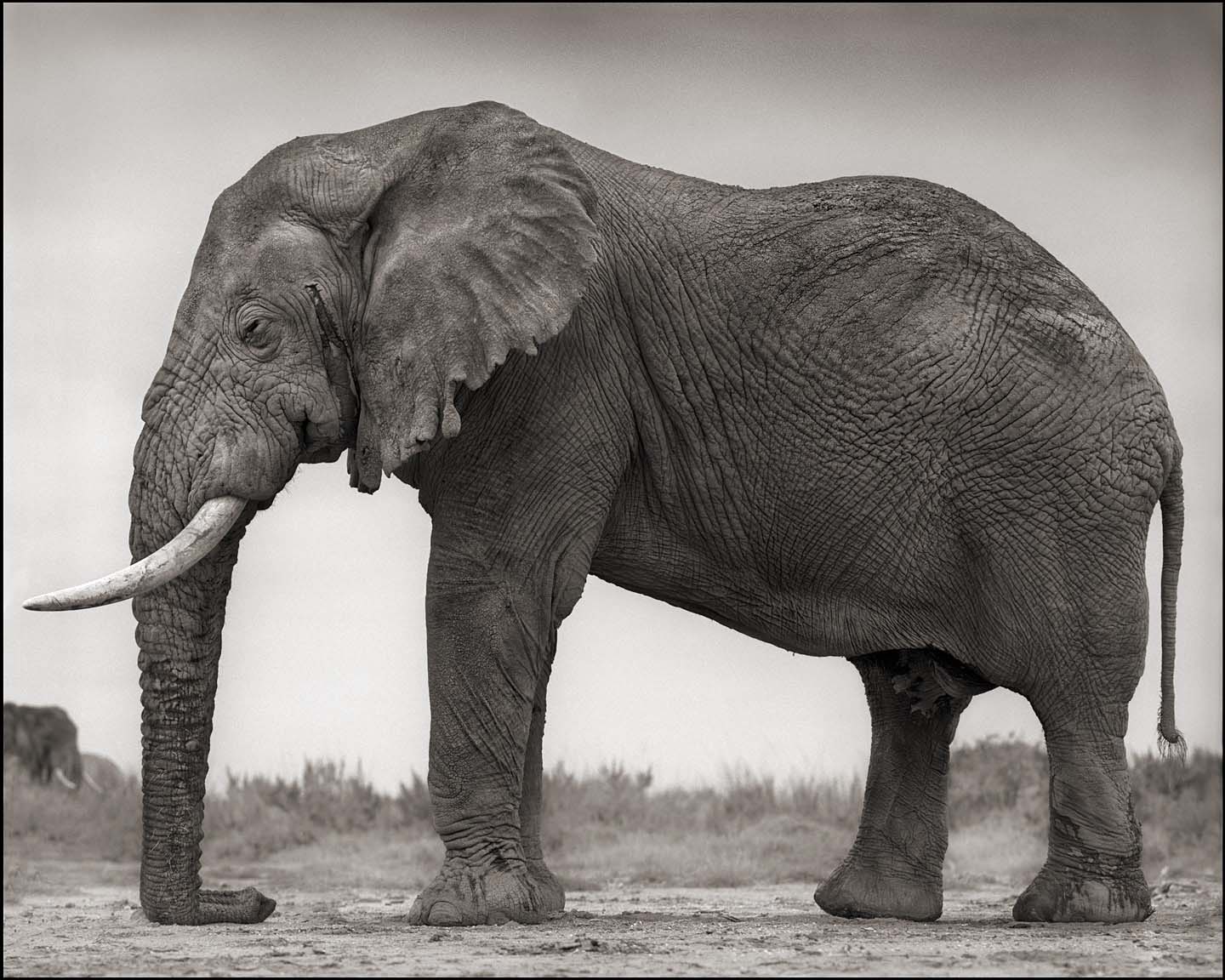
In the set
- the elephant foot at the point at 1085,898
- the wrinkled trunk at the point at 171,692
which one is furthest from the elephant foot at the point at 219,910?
the elephant foot at the point at 1085,898

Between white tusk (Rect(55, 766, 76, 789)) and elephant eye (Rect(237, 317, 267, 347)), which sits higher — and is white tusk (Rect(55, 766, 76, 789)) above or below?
below

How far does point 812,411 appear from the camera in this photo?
33.1 ft

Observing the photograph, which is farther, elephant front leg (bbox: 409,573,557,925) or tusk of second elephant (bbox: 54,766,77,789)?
tusk of second elephant (bbox: 54,766,77,789)

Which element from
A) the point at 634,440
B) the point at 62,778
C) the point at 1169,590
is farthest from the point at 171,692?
the point at 62,778

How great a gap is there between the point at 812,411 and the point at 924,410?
0.49 m

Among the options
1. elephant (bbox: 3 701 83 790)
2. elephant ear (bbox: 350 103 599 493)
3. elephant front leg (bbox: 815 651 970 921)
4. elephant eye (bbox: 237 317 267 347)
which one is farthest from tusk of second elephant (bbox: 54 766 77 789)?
elephant eye (bbox: 237 317 267 347)

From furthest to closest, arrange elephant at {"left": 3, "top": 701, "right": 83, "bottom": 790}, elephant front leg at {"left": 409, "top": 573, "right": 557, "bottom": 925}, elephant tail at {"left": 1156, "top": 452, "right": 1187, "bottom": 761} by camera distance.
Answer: elephant at {"left": 3, "top": 701, "right": 83, "bottom": 790} → elephant tail at {"left": 1156, "top": 452, "right": 1187, "bottom": 761} → elephant front leg at {"left": 409, "top": 573, "right": 557, "bottom": 925}

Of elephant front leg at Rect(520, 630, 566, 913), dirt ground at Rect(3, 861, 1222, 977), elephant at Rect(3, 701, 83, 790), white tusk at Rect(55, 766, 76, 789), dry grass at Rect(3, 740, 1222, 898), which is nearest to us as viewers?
dirt ground at Rect(3, 861, 1222, 977)

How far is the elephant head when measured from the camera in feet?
31.1

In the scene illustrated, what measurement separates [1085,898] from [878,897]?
1.24 metres

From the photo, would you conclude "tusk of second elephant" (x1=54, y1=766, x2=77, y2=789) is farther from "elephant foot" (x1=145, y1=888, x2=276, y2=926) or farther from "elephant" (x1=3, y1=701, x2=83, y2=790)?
"elephant foot" (x1=145, y1=888, x2=276, y2=926)

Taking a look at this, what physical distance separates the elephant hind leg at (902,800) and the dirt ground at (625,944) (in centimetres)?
24

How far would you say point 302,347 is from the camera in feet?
31.6

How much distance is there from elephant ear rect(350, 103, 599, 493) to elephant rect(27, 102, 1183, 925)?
1cm
